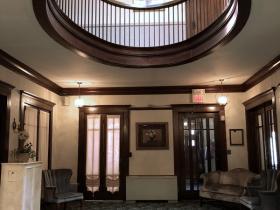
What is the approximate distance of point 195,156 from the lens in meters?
7.35

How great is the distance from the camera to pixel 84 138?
7488mm

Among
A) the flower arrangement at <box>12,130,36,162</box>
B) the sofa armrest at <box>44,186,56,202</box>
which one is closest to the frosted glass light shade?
the flower arrangement at <box>12,130,36,162</box>

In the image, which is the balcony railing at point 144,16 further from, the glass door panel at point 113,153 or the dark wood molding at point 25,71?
the glass door panel at point 113,153

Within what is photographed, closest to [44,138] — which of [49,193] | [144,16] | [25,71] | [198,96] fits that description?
[49,193]

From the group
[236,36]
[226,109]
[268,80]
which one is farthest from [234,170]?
[236,36]

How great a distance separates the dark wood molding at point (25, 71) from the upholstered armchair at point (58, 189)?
5.93ft

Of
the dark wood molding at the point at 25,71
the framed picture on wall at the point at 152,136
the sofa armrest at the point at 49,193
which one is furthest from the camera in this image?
the framed picture on wall at the point at 152,136

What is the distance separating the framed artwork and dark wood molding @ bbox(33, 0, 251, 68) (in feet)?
9.20

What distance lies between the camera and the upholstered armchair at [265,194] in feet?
15.4

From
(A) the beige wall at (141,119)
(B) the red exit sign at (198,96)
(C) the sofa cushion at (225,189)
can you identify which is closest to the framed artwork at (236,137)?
(A) the beige wall at (141,119)

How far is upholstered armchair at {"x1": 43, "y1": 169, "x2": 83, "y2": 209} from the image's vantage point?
5.73 m

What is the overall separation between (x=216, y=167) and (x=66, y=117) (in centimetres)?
375

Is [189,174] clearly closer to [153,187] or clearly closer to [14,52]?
[153,187]

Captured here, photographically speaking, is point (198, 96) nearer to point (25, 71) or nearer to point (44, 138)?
point (44, 138)
